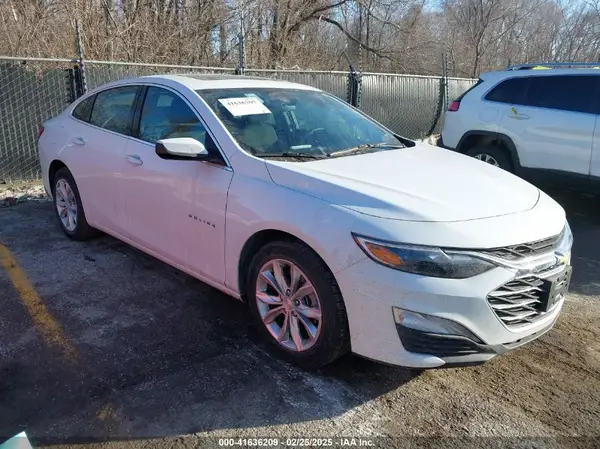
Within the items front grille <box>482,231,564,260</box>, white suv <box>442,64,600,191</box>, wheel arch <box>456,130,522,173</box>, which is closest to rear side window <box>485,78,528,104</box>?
white suv <box>442,64,600,191</box>

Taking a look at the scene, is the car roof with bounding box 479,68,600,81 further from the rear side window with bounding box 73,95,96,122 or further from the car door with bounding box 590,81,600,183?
the rear side window with bounding box 73,95,96,122

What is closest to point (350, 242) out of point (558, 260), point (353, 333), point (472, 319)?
point (353, 333)

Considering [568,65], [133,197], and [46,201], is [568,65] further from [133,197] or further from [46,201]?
[46,201]

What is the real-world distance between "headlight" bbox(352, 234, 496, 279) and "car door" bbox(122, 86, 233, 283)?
1.22m

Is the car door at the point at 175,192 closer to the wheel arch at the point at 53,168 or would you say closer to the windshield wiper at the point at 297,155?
the windshield wiper at the point at 297,155

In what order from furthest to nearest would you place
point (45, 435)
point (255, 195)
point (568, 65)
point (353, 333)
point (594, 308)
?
1. point (568, 65)
2. point (594, 308)
3. point (255, 195)
4. point (353, 333)
5. point (45, 435)

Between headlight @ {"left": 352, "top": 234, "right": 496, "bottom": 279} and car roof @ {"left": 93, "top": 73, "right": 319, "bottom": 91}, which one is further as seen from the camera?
car roof @ {"left": 93, "top": 73, "right": 319, "bottom": 91}

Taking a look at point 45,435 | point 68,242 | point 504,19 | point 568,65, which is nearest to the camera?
point 45,435

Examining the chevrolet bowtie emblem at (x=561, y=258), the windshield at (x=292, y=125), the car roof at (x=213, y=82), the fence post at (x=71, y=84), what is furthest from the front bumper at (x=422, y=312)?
the fence post at (x=71, y=84)

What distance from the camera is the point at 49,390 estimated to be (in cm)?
288

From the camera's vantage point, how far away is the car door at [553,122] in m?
6.51

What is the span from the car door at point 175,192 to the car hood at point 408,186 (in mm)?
512

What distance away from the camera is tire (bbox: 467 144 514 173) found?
23.9ft

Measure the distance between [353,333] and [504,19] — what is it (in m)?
28.9
